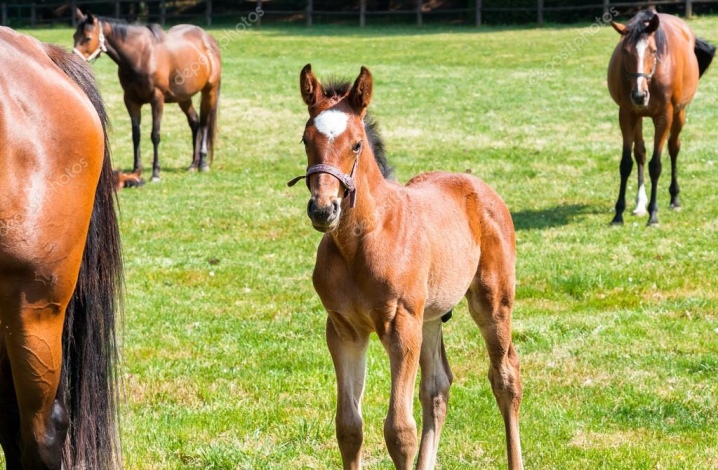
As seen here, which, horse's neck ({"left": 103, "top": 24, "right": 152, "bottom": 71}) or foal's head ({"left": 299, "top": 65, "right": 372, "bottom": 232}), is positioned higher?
foal's head ({"left": 299, "top": 65, "right": 372, "bottom": 232})

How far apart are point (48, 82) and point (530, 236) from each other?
6.75m

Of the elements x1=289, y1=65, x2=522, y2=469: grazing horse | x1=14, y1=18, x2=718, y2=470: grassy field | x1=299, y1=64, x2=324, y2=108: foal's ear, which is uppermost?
x1=299, y1=64, x2=324, y2=108: foal's ear

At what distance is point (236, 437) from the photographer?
498 centimetres

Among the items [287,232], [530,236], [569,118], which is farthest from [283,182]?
[569,118]

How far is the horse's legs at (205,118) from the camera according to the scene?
14672 millimetres

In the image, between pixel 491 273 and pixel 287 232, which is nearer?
pixel 491 273

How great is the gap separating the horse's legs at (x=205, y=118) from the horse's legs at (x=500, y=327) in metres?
10.6

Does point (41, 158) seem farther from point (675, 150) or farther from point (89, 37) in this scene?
point (89, 37)

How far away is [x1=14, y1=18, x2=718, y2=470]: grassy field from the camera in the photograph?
495 cm

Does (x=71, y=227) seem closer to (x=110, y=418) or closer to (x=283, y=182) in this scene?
(x=110, y=418)

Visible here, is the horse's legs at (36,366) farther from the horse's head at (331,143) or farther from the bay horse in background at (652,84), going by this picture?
the bay horse in background at (652,84)

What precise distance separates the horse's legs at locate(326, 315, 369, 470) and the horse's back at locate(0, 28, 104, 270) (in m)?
1.08

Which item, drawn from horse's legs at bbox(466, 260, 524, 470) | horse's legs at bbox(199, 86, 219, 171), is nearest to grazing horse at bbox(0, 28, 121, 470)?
horse's legs at bbox(466, 260, 524, 470)

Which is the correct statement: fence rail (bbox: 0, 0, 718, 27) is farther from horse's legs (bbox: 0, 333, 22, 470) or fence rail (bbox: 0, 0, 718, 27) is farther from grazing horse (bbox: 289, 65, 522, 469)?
horse's legs (bbox: 0, 333, 22, 470)
